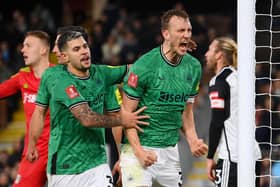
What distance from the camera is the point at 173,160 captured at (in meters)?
7.55

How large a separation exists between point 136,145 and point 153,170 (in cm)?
31

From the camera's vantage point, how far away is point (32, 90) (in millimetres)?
8328

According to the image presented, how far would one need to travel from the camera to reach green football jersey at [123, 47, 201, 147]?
7.33 metres

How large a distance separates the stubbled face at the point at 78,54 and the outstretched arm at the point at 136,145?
16.2 inches

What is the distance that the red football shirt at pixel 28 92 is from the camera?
8242 mm

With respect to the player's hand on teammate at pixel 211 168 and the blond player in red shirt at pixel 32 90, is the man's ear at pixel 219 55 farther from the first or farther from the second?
the blond player in red shirt at pixel 32 90

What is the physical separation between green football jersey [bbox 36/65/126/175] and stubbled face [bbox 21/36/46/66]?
40.5 inches

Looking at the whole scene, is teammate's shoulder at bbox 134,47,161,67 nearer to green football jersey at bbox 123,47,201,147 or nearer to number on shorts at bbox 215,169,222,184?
green football jersey at bbox 123,47,201,147

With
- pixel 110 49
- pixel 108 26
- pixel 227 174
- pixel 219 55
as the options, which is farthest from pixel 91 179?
pixel 108 26

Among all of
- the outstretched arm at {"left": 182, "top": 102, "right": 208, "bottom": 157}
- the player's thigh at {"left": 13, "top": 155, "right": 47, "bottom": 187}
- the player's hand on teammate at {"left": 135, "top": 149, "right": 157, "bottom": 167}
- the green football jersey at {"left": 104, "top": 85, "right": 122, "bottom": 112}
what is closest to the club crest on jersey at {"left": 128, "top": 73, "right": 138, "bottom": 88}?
the green football jersey at {"left": 104, "top": 85, "right": 122, "bottom": 112}

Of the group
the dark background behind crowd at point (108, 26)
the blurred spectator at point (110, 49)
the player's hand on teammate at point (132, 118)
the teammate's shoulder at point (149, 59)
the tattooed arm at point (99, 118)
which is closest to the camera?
the tattooed arm at point (99, 118)

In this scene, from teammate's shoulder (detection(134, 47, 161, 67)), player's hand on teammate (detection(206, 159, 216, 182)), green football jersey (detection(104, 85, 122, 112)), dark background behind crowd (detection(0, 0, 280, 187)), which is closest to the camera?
teammate's shoulder (detection(134, 47, 161, 67))

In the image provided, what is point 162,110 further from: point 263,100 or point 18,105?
point 18,105

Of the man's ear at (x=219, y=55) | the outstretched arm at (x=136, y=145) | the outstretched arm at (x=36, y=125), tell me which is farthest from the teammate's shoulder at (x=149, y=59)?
the man's ear at (x=219, y=55)
